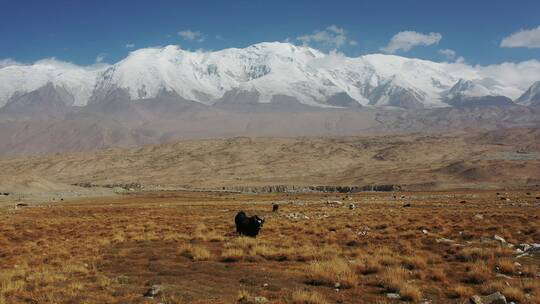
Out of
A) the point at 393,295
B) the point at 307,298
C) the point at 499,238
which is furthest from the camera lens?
the point at 499,238

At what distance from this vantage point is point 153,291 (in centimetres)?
1389

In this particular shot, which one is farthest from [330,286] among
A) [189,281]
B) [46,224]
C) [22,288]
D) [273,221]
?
[46,224]

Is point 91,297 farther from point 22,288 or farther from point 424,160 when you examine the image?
point 424,160

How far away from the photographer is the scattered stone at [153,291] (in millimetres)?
13812

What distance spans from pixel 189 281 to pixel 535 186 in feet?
347

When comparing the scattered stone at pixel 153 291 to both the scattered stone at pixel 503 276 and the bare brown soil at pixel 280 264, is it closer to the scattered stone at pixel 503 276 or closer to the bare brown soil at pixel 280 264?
the bare brown soil at pixel 280 264

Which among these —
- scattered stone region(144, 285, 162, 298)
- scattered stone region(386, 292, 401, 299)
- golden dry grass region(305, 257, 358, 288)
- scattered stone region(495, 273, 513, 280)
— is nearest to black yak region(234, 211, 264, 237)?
golden dry grass region(305, 257, 358, 288)

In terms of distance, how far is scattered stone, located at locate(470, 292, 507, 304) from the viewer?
12.1m

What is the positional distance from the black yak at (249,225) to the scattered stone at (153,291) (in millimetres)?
12188

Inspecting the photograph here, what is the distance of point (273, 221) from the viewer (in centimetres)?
3372

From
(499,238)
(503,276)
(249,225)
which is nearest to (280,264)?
(503,276)

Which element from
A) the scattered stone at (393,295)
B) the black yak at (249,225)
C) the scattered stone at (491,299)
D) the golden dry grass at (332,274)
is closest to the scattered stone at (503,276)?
the scattered stone at (491,299)

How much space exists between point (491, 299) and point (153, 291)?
29.3 feet

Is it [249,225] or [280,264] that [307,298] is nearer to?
[280,264]
